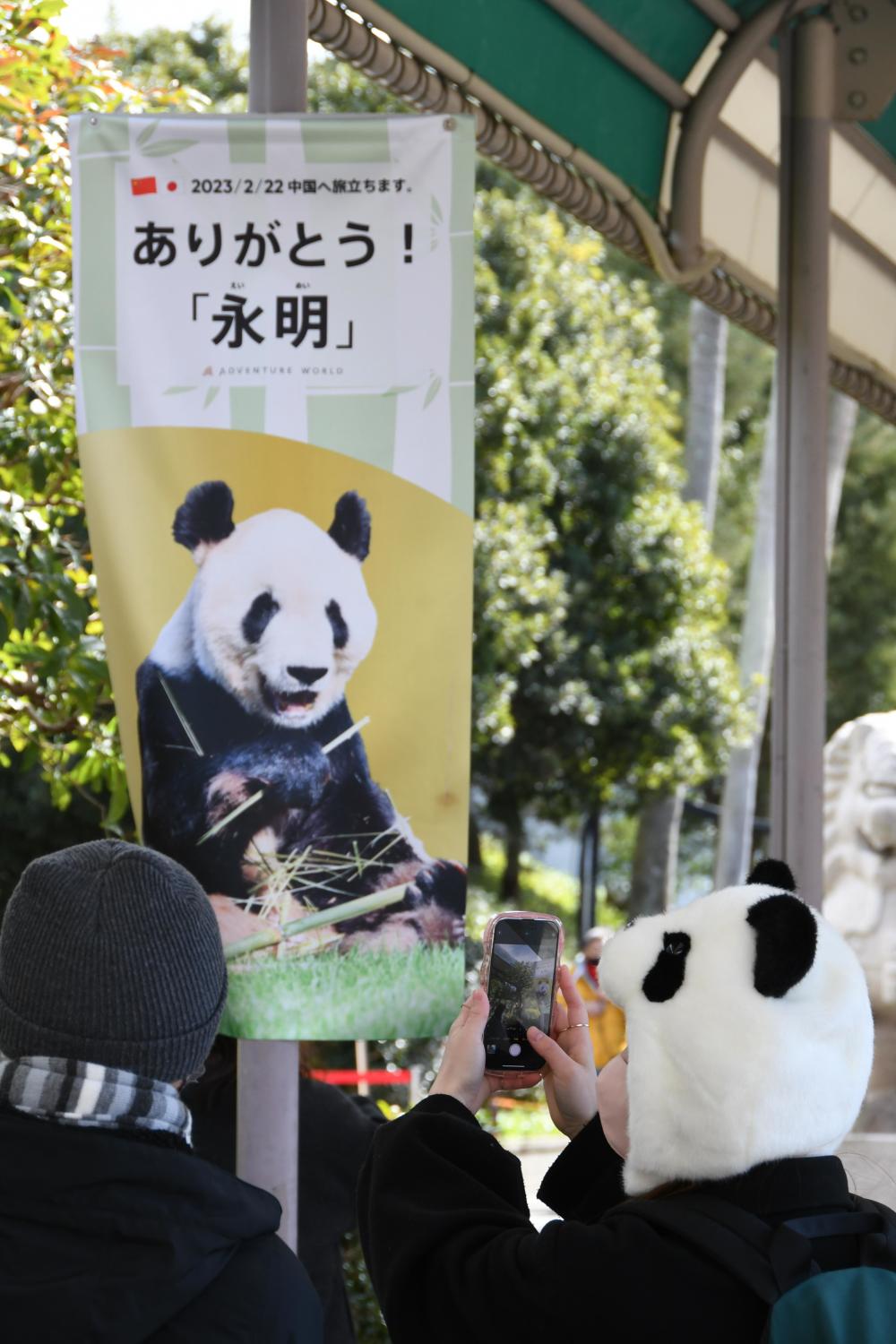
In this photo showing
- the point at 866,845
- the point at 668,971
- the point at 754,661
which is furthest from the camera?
the point at 754,661

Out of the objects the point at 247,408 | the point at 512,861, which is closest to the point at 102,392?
the point at 247,408

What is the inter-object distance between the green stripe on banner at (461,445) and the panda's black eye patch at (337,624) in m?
0.29

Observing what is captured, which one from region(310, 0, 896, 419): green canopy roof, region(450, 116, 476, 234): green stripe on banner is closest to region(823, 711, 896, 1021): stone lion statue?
region(310, 0, 896, 419): green canopy roof

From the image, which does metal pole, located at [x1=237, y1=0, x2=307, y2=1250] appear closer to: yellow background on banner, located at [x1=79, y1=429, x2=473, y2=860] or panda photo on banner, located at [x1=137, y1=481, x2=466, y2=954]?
panda photo on banner, located at [x1=137, y1=481, x2=466, y2=954]

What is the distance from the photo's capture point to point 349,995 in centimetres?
265

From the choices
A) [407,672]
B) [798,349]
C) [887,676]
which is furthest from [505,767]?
[407,672]

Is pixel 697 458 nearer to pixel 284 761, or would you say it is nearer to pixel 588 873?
pixel 588 873

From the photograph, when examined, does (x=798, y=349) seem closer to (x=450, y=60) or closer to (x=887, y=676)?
(x=450, y=60)

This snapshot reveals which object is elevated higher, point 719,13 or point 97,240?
point 719,13

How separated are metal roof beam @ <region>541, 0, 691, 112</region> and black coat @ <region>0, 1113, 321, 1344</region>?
3.64 metres

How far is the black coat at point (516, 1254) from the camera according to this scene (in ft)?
4.66

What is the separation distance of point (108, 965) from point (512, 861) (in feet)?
51.5

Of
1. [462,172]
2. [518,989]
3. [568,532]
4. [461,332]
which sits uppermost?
[568,532]

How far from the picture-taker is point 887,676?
20.2 meters
